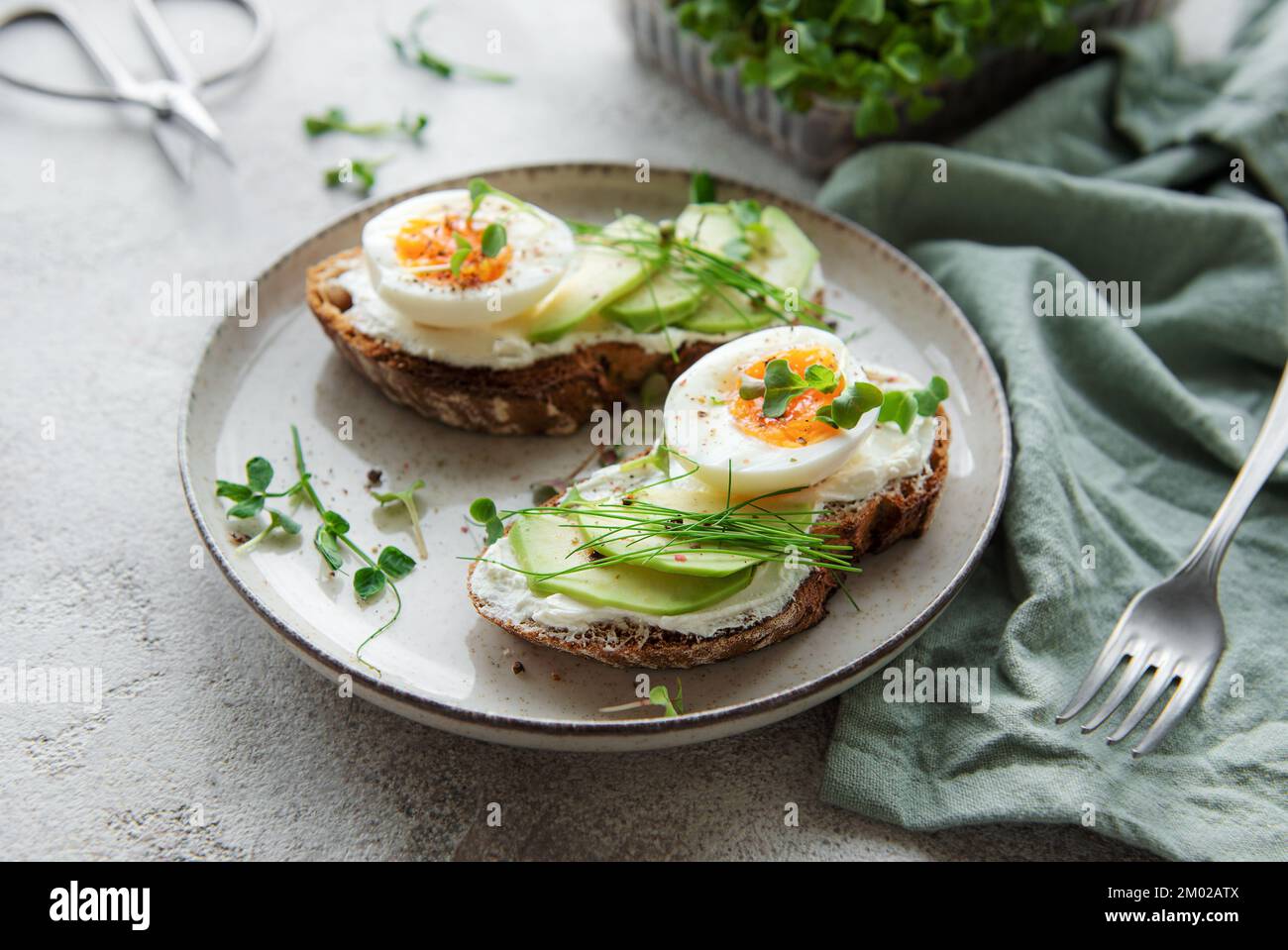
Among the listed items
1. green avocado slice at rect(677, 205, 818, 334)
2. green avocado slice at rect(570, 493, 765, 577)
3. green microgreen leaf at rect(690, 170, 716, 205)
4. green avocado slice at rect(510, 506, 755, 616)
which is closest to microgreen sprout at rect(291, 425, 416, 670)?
green avocado slice at rect(510, 506, 755, 616)

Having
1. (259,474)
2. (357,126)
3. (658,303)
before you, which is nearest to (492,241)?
(658,303)

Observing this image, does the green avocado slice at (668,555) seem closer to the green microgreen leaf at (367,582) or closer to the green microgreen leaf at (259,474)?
the green microgreen leaf at (367,582)

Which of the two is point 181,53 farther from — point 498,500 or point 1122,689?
point 1122,689

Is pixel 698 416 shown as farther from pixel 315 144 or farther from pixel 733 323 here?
pixel 315 144

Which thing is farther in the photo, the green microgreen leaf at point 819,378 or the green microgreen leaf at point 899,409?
the green microgreen leaf at point 899,409

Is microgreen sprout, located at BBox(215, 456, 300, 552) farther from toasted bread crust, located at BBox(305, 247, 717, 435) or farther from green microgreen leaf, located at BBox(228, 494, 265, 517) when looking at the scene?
toasted bread crust, located at BBox(305, 247, 717, 435)

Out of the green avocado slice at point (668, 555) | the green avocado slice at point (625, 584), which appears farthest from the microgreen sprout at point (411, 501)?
the green avocado slice at point (668, 555)
